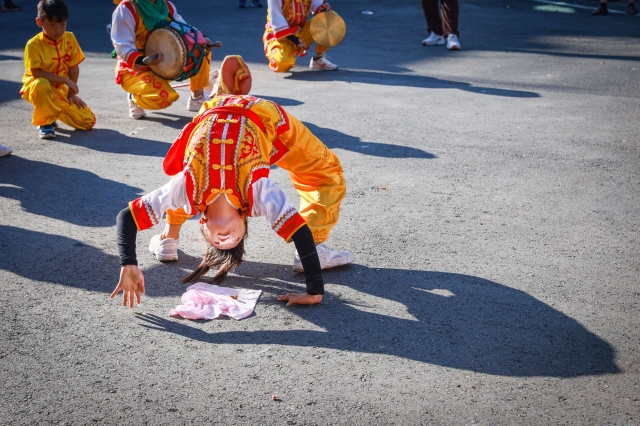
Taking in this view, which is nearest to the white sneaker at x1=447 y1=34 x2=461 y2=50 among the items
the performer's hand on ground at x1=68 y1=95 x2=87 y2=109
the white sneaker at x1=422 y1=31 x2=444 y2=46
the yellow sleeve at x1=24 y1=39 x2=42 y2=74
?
the white sneaker at x1=422 y1=31 x2=444 y2=46

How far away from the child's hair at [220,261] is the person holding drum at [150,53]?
336cm

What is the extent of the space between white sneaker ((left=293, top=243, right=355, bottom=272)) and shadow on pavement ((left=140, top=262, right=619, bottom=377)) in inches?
3.3

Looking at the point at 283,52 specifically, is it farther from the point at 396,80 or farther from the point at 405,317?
the point at 405,317

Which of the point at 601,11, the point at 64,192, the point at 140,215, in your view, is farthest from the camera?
the point at 601,11

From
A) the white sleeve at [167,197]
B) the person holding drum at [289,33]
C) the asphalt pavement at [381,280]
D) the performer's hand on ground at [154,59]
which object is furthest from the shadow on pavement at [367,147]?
the white sleeve at [167,197]

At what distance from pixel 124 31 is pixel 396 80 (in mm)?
3303

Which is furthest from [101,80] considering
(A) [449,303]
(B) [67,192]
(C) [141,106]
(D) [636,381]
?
(D) [636,381]

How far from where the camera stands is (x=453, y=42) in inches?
385

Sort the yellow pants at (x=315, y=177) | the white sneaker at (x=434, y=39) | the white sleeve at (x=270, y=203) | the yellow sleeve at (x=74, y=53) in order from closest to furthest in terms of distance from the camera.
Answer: the white sleeve at (x=270, y=203)
the yellow pants at (x=315, y=177)
the yellow sleeve at (x=74, y=53)
the white sneaker at (x=434, y=39)

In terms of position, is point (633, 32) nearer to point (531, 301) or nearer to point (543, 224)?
point (543, 224)

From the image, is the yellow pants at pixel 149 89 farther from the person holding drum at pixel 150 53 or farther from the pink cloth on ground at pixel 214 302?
the pink cloth on ground at pixel 214 302

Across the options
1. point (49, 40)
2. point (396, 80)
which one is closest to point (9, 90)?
point (49, 40)

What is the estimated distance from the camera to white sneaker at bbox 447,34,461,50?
32.1 feet

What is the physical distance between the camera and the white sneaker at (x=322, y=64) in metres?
8.87
